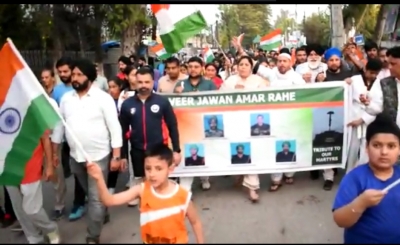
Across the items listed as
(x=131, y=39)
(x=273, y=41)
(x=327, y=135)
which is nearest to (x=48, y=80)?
(x=327, y=135)

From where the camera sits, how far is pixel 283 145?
6301 millimetres

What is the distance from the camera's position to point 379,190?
2.78 meters

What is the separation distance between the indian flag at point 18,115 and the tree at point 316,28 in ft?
186

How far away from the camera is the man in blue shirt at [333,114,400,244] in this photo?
2.83 metres

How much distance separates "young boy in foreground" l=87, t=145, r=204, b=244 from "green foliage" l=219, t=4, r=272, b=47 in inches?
2354

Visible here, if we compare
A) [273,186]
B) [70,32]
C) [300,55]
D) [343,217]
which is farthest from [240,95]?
[70,32]

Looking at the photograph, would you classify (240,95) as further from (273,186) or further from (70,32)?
(70,32)

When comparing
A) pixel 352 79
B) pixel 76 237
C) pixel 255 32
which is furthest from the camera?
pixel 255 32

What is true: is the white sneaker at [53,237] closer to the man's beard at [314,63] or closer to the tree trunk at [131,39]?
the man's beard at [314,63]

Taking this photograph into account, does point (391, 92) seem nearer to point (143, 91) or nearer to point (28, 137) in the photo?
point (143, 91)

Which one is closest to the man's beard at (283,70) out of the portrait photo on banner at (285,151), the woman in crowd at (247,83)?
the woman in crowd at (247,83)

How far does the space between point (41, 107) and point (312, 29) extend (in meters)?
67.7

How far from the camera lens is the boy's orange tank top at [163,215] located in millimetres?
2926

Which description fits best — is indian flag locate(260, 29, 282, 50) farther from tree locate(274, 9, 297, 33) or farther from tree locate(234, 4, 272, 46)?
tree locate(274, 9, 297, 33)
